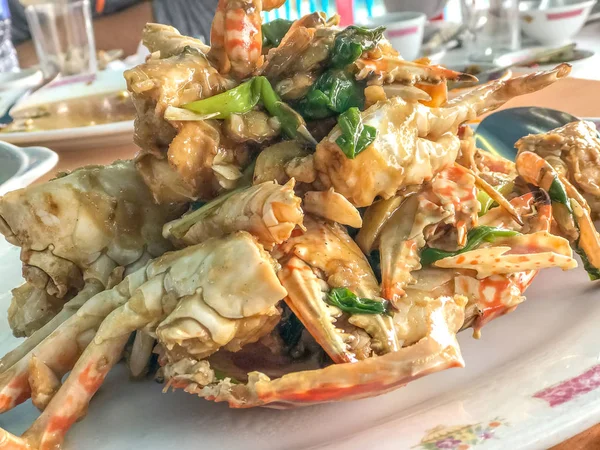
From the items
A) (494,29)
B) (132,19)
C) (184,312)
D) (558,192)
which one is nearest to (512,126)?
(558,192)

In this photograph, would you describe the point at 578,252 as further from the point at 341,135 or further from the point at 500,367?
the point at 341,135

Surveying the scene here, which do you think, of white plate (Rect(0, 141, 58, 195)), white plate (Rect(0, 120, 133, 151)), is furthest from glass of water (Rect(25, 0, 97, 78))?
white plate (Rect(0, 141, 58, 195))

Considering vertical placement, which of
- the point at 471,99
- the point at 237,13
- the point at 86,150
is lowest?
the point at 86,150

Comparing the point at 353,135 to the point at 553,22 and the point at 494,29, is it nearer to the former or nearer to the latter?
the point at 494,29

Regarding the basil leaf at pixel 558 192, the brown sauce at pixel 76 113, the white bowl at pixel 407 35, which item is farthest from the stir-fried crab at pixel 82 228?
the white bowl at pixel 407 35

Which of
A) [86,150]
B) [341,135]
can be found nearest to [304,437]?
[341,135]
